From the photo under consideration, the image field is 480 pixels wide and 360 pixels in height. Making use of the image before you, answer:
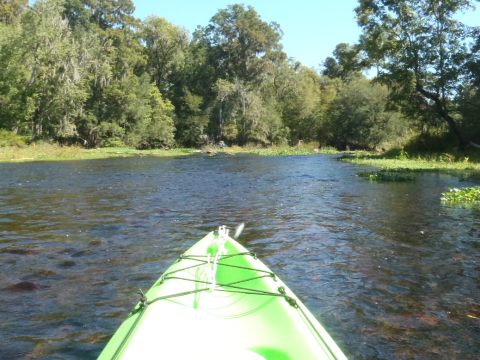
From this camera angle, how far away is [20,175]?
23828 mm

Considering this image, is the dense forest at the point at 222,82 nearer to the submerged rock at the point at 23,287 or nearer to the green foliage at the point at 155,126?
the green foliage at the point at 155,126

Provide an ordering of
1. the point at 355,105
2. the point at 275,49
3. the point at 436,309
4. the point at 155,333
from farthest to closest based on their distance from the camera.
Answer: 1. the point at 275,49
2. the point at 355,105
3. the point at 436,309
4. the point at 155,333

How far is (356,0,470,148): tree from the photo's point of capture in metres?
29.6

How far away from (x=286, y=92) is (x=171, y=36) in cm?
2013

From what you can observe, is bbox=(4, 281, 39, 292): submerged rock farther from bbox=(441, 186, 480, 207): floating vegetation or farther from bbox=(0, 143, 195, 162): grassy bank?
bbox=(0, 143, 195, 162): grassy bank

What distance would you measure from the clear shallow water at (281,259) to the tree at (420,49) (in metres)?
16.2

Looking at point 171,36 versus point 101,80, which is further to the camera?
point 171,36

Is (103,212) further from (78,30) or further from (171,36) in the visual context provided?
(171,36)

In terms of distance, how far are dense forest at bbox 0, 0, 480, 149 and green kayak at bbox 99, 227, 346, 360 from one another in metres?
27.6

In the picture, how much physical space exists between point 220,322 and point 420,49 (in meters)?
30.7

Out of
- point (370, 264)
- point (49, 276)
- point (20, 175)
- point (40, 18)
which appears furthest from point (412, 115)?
point (40, 18)

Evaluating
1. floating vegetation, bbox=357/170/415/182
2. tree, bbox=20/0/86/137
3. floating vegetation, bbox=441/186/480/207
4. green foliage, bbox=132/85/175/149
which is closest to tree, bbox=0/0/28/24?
tree, bbox=20/0/86/137

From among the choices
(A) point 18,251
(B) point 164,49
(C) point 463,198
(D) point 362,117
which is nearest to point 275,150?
(D) point 362,117

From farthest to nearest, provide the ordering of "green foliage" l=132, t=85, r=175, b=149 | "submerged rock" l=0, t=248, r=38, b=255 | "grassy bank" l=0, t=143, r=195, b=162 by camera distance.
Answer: "green foliage" l=132, t=85, r=175, b=149 < "grassy bank" l=0, t=143, r=195, b=162 < "submerged rock" l=0, t=248, r=38, b=255
